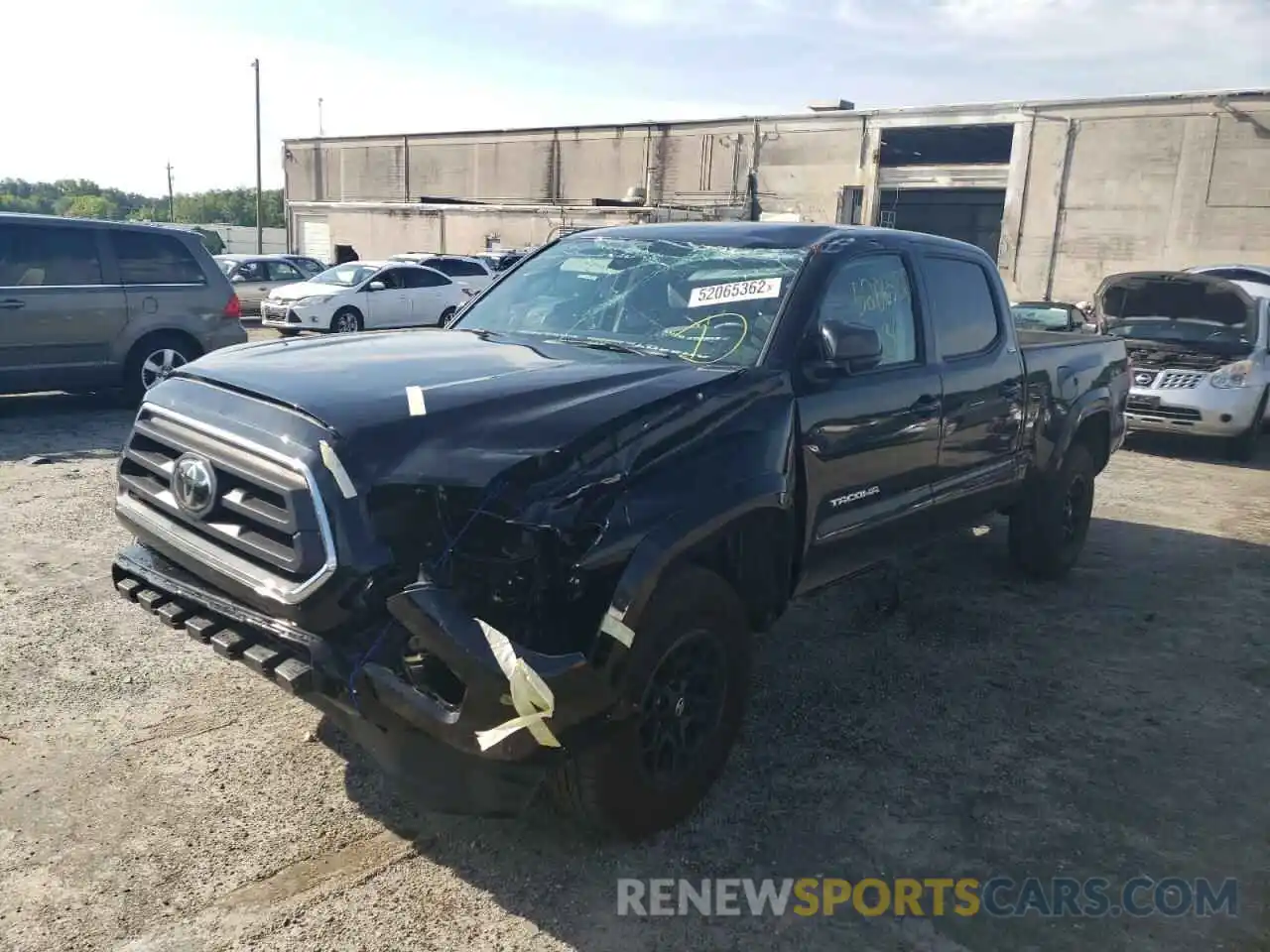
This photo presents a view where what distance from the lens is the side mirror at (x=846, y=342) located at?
3648 millimetres

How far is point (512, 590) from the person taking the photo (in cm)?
275

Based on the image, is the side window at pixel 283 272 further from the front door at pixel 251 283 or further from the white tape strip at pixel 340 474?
the white tape strip at pixel 340 474

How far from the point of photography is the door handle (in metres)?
4.37

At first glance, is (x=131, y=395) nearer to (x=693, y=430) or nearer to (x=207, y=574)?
(x=207, y=574)

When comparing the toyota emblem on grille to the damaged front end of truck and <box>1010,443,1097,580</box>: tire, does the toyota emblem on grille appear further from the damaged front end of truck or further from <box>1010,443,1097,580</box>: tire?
<box>1010,443,1097,580</box>: tire

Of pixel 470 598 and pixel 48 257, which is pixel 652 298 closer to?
pixel 470 598

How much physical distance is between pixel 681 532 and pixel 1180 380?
9580 mm

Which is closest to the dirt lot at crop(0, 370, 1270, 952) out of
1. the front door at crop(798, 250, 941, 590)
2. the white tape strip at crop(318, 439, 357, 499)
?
the front door at crop(798, 250, 941, 590)

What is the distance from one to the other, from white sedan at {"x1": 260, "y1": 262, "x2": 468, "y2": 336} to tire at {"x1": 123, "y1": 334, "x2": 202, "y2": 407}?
25.2 feet

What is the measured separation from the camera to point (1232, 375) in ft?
33.9

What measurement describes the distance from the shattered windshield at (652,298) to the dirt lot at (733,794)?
1618 millimetres

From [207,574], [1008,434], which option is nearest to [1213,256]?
→ [1008,434]

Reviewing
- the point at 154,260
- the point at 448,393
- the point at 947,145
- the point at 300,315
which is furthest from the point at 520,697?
the point at 947,145

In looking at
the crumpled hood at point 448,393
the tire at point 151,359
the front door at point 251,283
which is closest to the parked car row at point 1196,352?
the crumpled hood at point 448,393
